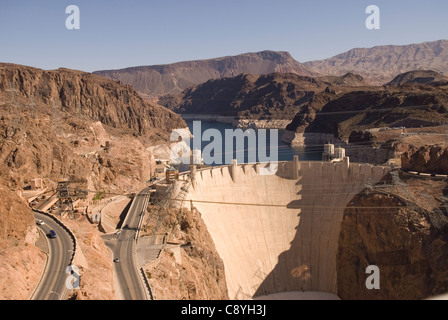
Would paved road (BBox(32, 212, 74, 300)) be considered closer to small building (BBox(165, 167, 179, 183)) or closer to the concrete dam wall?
the concrete dam wall

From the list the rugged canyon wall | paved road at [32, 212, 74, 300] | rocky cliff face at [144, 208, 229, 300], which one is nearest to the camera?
paved road at [32, 212, 74, 300]

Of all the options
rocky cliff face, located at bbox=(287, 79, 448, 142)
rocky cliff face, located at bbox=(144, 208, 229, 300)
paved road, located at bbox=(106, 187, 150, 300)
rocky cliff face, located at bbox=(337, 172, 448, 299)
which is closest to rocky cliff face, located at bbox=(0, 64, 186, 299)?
paved road, located at bbox=(106, 187, 150, 300)

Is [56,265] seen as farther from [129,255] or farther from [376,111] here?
[376,111]

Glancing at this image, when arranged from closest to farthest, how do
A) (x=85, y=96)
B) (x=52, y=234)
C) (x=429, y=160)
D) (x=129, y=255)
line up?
(x=52, y=234) → (x=129, y=255) → (x=429, y=160) → (x=85, y=96)

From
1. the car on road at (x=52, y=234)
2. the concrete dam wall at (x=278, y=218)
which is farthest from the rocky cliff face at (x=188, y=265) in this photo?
the car on road at (x=52, y=234)

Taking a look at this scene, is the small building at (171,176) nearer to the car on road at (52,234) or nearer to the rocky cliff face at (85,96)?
the car on road at (52,234)

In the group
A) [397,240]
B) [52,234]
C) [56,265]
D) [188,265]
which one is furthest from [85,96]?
[56,265]
